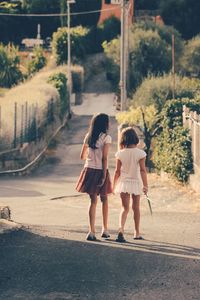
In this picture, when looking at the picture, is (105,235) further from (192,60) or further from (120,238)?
(192,60)

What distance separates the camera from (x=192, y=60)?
190 feet

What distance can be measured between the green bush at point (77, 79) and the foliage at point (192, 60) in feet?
26.1

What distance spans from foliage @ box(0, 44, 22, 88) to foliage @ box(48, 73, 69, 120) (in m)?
7.53

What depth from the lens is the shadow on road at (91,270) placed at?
684 centimetres

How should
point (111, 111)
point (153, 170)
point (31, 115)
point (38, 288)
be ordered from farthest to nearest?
point (111, 111) → point (31, 115) → point (153, 170) → point (38, 288)

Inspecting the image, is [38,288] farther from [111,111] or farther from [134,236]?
[111,111]

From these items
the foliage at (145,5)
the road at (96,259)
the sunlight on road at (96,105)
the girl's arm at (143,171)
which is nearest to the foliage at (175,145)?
the road at (96,259)

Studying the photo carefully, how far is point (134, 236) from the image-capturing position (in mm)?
9758

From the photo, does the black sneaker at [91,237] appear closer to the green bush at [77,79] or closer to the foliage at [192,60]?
the foliage at [192,60]

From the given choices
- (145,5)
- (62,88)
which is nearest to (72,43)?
(145,5)

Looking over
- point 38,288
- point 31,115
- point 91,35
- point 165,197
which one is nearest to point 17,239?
point 38,288

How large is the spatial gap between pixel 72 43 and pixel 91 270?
A: 2145 inches

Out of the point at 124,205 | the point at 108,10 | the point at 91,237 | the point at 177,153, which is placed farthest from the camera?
the point at 108,10

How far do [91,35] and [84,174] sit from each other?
2251 inches
